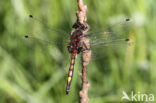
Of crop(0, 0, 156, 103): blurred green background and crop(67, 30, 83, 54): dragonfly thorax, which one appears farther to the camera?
crop(0, 0, 156, 103): blurred green background

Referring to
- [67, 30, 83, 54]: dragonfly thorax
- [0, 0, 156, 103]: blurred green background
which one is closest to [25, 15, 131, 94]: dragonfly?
[67, 30, 83, 54]: dragonfly thorax

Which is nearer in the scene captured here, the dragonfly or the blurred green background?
the dragonfly

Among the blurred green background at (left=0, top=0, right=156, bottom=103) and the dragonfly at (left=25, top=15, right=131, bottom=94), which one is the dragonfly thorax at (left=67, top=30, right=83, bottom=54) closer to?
the dragonfly at (left=25, top=15, right=131, bottom=94)

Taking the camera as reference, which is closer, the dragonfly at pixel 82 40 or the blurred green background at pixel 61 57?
the dragonfly at pixel 82 40

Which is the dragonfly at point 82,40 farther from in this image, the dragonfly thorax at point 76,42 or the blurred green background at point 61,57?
the blurred green background at point 61,57

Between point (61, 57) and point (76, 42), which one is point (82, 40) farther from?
point (61, 57)

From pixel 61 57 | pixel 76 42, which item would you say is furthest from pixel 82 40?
pixel 61 57

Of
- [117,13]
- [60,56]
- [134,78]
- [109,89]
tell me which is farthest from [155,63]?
[60,56]

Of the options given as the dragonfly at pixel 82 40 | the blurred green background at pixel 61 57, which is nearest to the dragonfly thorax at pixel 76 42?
the dragonfly at pixel 82 40
